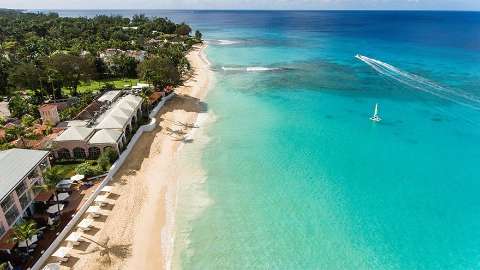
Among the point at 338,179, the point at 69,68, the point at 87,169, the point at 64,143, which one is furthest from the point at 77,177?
the point at 69,68

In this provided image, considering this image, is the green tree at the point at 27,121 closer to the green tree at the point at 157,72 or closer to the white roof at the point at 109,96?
the white roof at the point at 109,96

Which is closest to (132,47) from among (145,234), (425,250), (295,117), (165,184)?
(295,117)

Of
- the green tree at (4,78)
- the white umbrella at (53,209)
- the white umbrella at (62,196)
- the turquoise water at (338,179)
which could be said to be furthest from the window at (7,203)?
the green tree at (4,78)

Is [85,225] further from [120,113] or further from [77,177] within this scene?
[120,113]

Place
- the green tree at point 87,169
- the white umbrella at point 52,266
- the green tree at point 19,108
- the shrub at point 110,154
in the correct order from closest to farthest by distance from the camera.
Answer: the white umbrella at point 52,266 < the green tree at point 87,169 < the shrub at point 110,154 < the green tree at point 19,108

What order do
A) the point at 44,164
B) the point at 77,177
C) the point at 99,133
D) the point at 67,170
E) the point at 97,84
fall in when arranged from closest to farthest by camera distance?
the point at 44,164 < the point at 77,177 < the point at 67,170 < the point at 99,133 < the point at 97,84

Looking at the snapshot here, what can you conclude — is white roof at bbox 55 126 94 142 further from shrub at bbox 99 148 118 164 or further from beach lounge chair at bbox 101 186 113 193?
beach lounge chair at bbox 101 186 113 193
